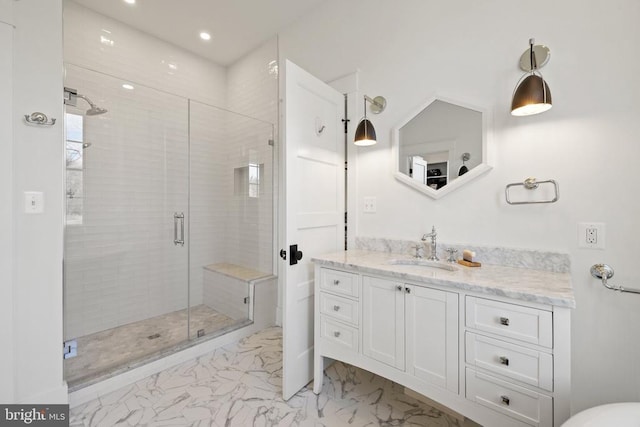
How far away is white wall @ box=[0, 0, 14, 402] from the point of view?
1.44 meters

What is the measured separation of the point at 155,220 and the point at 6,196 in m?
1.47

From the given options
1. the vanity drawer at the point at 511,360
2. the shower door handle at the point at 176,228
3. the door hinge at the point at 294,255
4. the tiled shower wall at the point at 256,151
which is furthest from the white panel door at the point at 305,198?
the shower door handle at the point at 176,228

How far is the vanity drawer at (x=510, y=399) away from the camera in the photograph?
3.41 ft

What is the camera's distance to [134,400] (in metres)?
1.74

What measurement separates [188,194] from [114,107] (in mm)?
1024

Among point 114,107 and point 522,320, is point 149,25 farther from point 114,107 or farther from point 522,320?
point 522,320

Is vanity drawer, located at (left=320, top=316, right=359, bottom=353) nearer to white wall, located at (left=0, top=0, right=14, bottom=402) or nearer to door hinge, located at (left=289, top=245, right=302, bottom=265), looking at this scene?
door hinge, located at (left=289, top=245, right=302, bottom=265)

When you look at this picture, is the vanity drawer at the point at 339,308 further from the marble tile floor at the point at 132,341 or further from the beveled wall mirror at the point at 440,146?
the marble tile floor at the point at 132,341

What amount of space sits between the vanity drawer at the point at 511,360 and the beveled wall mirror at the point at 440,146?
3.04 ft

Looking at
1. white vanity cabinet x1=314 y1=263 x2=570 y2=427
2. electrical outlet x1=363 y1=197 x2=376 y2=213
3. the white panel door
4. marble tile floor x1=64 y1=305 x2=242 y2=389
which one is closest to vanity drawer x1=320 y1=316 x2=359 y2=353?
white vanity cabinet x1=314 y1=263 x2=570 y2=427

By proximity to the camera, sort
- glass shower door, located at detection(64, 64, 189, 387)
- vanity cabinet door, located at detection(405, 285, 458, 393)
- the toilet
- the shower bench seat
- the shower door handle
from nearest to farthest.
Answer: the toilet < vanity cabinet door, located at detection(405, 285, 458, 393) < glass shower door, located at detection(64, 64, 189, 387) < the shower bench seat < the shower door handle

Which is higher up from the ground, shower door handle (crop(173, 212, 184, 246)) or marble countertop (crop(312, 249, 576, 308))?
shower door handle (crop(173, 212, 184, 246))

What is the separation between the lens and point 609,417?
2.54 feet

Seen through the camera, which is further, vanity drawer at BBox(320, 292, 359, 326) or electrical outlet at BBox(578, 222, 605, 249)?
vanity drawer at BBox(320, 292, 359, 326)
